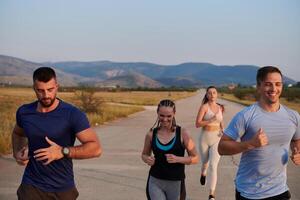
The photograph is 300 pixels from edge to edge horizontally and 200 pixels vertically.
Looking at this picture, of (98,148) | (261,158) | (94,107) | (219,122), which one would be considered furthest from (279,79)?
(94,107)

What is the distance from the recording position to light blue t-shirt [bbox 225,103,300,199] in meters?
4.18

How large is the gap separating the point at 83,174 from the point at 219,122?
3.13 metres

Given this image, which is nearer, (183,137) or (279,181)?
(279,181)

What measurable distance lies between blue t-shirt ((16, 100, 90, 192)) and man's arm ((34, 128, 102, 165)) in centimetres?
8

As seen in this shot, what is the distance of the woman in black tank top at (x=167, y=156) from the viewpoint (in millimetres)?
4895

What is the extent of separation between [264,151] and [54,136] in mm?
1690

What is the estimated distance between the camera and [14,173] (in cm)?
983

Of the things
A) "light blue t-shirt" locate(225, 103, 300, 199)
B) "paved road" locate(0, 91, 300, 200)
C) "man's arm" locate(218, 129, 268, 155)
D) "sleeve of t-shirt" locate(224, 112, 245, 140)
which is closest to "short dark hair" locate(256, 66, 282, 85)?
"light blue t-shirt" locate(225, 103, 300, 199)

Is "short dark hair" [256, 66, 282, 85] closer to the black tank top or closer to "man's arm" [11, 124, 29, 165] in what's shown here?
the black tank top

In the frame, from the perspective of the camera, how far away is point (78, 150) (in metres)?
3.94

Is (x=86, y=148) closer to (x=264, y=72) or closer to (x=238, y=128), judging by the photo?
(x=238, y=128)

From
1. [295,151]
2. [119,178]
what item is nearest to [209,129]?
[119,178]

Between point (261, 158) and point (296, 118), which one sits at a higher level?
point (296, 118)

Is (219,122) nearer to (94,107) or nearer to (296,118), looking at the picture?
(296,118)
